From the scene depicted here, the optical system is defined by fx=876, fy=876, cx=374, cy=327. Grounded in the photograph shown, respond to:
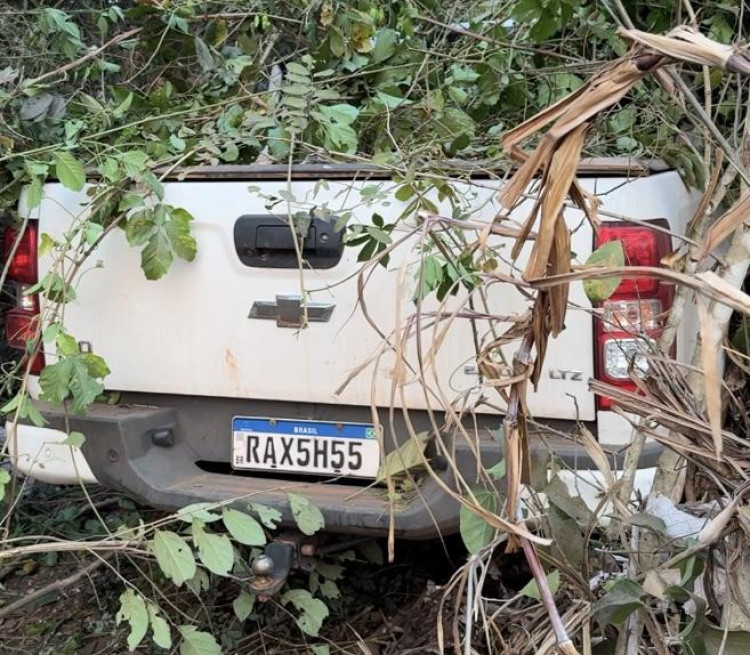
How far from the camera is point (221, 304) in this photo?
2.60 m

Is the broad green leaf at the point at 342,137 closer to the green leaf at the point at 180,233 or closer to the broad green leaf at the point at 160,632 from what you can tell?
the green leaf at the point at 180,233

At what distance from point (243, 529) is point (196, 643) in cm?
39

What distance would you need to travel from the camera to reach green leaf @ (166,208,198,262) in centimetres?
252

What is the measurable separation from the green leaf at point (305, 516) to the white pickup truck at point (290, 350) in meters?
0.07

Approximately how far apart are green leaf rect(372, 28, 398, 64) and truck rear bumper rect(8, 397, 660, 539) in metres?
1.46

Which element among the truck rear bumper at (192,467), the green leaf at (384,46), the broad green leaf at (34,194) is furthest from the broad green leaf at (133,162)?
the green leaf at (384,46)

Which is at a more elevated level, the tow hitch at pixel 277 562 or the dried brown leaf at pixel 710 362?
the dried brown leaf at pixel 710 362

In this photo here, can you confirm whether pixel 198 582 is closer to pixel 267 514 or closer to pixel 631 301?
pixel 267 514

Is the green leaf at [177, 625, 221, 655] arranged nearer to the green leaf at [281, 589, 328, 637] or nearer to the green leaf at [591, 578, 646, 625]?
the green leaf at [281, 589, 328, 637]

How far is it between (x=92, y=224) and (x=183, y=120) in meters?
0.92

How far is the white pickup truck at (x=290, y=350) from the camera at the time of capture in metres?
2.30

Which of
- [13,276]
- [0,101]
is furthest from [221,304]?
[0,101]

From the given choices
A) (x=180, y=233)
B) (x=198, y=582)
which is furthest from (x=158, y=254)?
(x=198, y=582)

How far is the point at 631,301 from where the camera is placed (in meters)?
2.27
